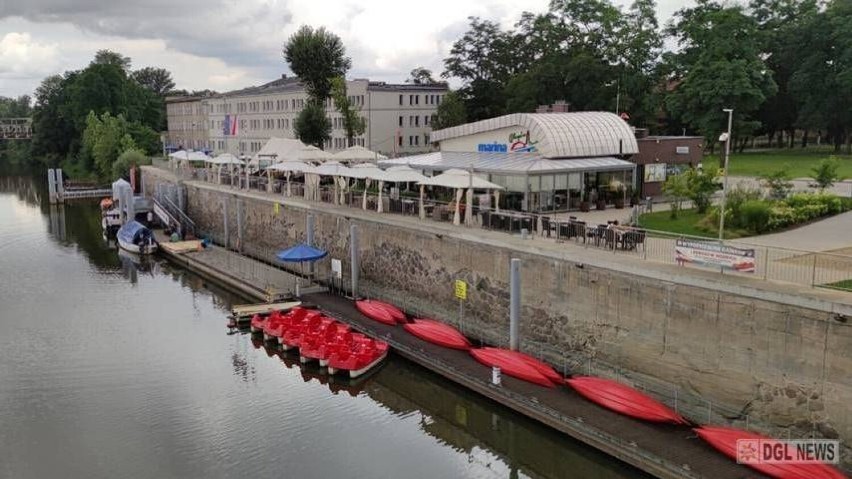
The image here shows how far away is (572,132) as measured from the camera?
38156mm

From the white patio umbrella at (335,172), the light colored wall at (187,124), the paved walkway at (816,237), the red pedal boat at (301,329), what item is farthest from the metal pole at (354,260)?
the light colored wall at (187,124)

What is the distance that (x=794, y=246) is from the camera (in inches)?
1041

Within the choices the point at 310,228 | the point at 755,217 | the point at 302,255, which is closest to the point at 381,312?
the point at 302,255

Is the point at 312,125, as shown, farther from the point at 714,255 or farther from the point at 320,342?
the point at 714,255

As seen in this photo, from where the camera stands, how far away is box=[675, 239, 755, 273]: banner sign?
20578 millimetres

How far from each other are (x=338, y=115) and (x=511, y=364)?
61.6m

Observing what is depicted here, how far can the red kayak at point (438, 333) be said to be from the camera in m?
27.0

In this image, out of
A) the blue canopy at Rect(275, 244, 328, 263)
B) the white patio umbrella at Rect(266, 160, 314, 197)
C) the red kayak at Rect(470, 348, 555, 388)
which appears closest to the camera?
the red kayak at Rect(470, 348, 555, 388)

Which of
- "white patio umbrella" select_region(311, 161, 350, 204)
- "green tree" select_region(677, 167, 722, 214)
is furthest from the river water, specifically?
"green tree" select_region(677, 167, 722, 214)

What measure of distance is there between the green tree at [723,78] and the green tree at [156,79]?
6262 inches

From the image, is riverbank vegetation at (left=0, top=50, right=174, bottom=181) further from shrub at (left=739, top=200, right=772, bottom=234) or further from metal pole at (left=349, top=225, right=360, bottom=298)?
shrub at (left=739, top=200, right=772, bottom=234)

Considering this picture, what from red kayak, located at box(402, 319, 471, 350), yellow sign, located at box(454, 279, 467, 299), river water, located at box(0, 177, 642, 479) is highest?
yellow sign, located at box(454, 279, 467, 299)

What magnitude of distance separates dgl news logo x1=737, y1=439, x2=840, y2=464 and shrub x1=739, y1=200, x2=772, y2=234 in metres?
13.4

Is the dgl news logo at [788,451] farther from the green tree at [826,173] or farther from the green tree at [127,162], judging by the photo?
the green tree at [127,162]
